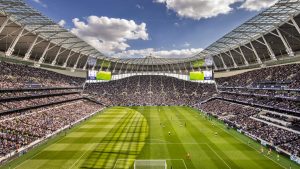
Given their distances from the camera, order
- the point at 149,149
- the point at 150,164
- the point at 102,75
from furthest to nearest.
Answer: the point at 102,75 → the point at 149,149 → the point at 150,164

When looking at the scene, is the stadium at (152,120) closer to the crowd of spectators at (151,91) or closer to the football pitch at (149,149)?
the football pitch at (149,149)

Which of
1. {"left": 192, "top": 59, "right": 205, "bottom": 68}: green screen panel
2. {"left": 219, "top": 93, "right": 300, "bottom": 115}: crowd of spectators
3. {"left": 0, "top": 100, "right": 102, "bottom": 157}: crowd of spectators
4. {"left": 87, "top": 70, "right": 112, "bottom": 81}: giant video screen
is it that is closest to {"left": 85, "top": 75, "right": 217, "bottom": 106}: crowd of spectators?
{"left": 87, "top": 70, "right": 112, "bottom": 81}: giant video screen

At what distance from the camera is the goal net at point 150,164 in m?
26.4

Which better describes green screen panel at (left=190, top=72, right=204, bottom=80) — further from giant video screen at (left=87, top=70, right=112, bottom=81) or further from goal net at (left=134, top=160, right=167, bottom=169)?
goal net at (left=134, top=160, right=167, bottom=169)

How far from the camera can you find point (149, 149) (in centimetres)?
3356

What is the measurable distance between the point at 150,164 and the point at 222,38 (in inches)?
1732

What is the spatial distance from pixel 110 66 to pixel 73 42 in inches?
1788

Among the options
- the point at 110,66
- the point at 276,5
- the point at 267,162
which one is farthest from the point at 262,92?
the point at 110,66

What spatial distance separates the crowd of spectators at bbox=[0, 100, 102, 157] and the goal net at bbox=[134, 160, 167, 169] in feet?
52.1

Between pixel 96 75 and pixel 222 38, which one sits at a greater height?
pixel 222 38

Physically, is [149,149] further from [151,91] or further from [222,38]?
[151,91]

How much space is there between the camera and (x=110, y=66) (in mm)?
107438

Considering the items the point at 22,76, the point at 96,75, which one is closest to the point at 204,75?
the point at 96,75

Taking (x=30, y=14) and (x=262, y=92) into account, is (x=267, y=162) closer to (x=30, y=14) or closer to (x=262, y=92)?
(x=262, y=92)
